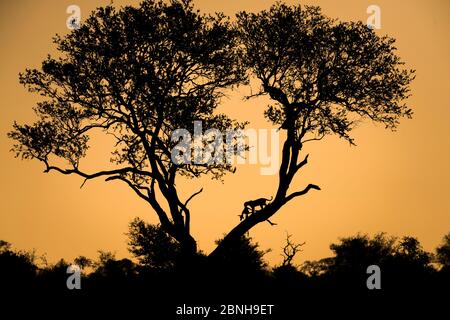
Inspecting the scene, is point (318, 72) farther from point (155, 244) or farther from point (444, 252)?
point (444, 252)

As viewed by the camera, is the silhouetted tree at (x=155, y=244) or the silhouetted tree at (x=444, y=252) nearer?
the silhouetted tree at (x=155, y=244)

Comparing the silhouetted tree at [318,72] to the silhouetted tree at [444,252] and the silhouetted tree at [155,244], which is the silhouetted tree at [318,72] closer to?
the silhouetted tree at [155,244]

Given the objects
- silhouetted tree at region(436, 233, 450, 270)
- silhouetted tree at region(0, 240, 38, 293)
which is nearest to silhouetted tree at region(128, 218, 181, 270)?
silhouetted tree at region(0, 240, 38, 293)

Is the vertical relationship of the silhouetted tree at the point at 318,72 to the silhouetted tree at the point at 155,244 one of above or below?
above

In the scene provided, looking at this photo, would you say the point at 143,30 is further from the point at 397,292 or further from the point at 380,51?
the point at 397,292

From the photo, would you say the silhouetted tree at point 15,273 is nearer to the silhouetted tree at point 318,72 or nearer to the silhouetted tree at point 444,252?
the silhouetted tree at point 318,72

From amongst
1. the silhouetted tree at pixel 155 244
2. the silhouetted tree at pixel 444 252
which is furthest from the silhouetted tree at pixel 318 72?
the silhouetted tree at pixel 444 252

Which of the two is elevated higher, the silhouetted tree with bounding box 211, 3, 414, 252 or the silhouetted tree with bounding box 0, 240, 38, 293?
the silhouetted tree with bounding box 211, 3, 414, 252

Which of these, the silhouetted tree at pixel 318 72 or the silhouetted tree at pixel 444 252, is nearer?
the silhouetted tree at pixel 318 72

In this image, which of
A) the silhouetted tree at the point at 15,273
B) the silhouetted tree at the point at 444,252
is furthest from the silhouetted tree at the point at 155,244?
the silhouetted tree at the point at 444,252

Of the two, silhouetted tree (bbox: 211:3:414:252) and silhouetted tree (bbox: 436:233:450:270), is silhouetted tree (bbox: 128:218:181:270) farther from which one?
silhouetted tree (bbox: 436:233:450:270)

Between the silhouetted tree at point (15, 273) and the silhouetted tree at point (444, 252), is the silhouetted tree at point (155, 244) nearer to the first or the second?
the silhouetted tree at point (15, 273)

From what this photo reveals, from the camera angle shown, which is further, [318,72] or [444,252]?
[444,252]

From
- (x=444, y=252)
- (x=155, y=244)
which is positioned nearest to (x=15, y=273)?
(x=155, y=244)
